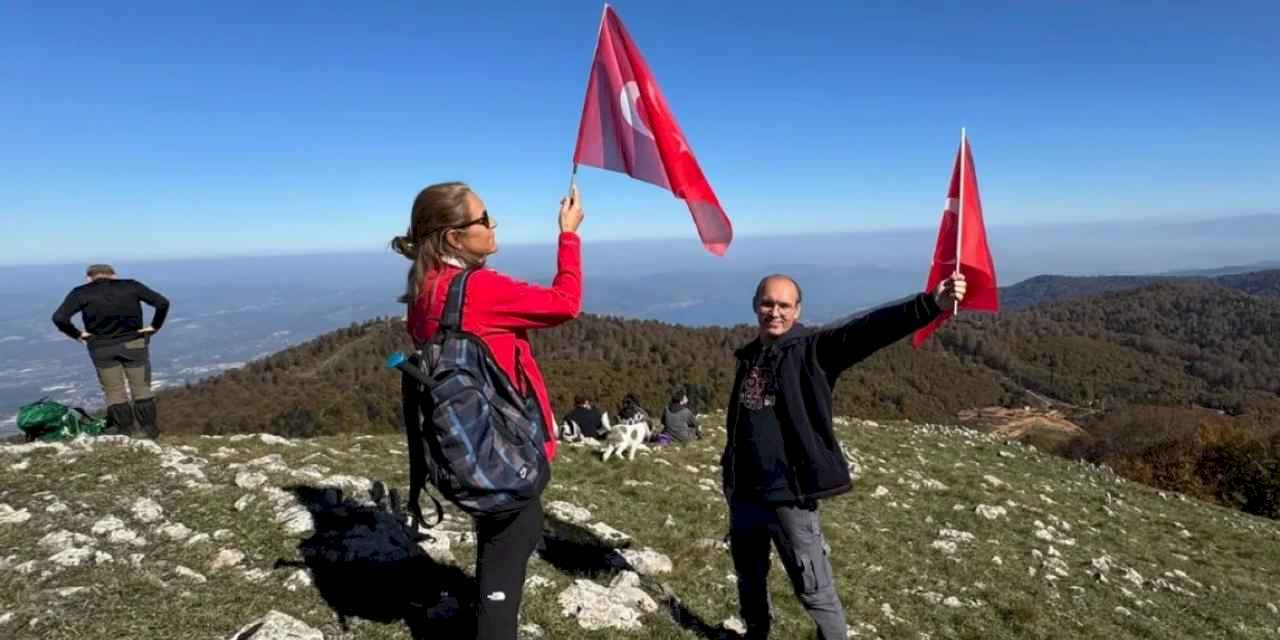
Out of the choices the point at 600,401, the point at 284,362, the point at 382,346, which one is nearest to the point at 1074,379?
the point at 600,401

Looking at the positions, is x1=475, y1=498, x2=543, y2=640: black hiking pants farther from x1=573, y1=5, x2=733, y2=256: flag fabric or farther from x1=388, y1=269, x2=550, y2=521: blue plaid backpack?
x1=573, y1=5, x2=733, y2=256: flag fabric

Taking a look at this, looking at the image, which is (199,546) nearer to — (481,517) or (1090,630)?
(481,517)

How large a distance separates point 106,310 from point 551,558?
794 cm

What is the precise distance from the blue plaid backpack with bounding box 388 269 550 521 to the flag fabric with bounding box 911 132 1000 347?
2.90m

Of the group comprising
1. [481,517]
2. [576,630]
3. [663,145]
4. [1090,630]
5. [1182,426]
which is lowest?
[1182,426]

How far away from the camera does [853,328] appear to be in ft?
12.7

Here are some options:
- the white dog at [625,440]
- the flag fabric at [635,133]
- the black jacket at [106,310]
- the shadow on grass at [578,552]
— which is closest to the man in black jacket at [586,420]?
the white dog at [625,440]

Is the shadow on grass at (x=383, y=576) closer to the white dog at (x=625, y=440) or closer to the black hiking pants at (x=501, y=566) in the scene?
the black hiking pants at (x=501, y=566)

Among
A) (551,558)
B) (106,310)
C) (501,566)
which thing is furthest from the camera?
(106,310)

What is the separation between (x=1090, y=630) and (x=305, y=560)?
793 cm

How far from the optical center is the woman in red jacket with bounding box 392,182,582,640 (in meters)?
3.13

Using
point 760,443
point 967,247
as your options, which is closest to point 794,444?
point 760,443

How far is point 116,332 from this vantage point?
31.1 ft

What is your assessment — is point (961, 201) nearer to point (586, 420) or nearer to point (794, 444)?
point (794, 444)
